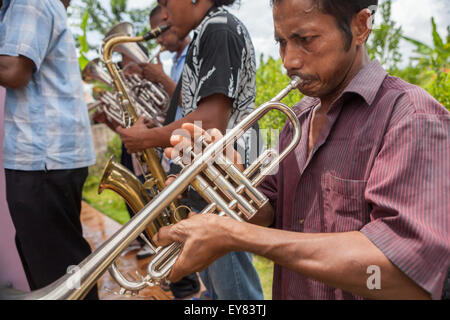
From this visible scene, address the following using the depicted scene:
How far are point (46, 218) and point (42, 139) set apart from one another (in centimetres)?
53

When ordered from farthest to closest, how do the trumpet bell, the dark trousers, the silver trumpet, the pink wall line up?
the trumpet bell → the pink wall → the dark trousers → the silver trumpet

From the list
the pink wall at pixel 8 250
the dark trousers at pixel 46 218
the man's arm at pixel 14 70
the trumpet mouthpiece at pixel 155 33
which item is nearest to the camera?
the man's arm at pixel 14 70

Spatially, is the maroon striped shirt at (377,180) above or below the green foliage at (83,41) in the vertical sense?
below

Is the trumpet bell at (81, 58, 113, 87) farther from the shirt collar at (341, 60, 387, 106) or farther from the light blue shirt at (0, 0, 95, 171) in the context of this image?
the shirt collar at (341, 60, 387, 106)

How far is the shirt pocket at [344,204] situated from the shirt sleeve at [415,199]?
82 millimetres

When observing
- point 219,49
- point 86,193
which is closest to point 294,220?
point 219,49

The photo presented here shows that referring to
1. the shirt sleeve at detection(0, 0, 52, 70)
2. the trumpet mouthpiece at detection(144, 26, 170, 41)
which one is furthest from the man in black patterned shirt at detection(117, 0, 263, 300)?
the shirt sleeve at detection(0, 0, 52, 70)

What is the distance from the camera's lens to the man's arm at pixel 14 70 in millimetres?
1891

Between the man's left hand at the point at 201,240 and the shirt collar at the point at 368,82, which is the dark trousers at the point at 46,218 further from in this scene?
the shirt collar at the point at 368,82

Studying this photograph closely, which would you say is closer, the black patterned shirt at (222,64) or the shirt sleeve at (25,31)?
the black patterned shirt at (222,64)

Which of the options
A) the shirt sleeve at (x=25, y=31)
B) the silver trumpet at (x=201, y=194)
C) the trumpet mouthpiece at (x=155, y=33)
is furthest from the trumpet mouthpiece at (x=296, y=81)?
the trumpet mouthpiece at (x=155, y=33)

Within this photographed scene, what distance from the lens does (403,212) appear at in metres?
0.85

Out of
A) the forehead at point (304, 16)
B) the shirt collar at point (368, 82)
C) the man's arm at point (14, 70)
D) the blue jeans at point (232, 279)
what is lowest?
the blue jeans at point (232, 279)

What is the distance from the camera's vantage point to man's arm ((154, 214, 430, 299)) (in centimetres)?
87
